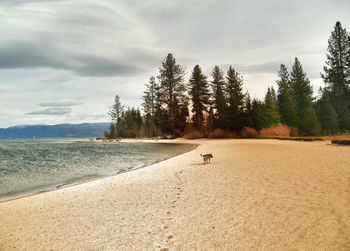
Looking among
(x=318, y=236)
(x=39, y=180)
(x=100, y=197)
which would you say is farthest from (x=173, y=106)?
(x=318, y=236)

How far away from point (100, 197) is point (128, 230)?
3.11m

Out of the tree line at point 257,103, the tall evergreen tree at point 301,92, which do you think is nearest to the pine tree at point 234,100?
the tree line at point 257,103

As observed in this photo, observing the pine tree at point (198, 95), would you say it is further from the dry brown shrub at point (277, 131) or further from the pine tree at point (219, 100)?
the dry brown shrub at point (277, 131)

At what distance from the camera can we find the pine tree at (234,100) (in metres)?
41.9

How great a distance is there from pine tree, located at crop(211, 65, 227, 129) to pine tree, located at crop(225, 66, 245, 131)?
142 cm

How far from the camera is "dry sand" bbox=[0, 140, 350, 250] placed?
384cm

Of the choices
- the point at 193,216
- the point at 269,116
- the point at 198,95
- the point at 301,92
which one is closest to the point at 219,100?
the point at 198,95

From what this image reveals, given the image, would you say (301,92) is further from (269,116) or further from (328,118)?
(269,116)

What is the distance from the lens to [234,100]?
142 ft

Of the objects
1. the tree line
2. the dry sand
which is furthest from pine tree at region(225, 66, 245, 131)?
the dry sand

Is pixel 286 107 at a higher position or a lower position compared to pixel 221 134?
higher

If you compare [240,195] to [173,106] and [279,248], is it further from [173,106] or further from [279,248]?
[173,106]

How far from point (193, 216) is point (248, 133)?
3909 centimetres

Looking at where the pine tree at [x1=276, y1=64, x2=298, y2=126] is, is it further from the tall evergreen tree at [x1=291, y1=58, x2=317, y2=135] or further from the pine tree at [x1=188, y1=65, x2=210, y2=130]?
the pine tree at [x1=188, y1=65, x2=210, y2=130]
